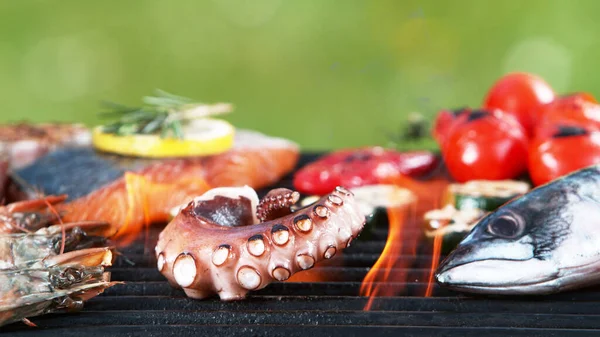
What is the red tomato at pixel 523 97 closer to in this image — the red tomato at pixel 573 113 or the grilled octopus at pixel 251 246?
the red tomato at pixel 573 113

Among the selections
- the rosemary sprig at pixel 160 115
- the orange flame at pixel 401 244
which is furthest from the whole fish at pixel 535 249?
the rosemary sprig at pixel 160 115

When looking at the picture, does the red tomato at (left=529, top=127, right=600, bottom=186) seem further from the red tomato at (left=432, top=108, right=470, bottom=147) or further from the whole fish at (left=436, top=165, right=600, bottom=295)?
the whole fish at (left=436, top=165, right=600, bottom=295)

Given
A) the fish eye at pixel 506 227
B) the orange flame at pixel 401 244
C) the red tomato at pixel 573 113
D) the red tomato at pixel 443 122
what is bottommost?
the orange flame at pixel 401 244

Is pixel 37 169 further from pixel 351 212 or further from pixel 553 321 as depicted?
pixel 553 321

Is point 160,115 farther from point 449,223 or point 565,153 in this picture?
point 565,153

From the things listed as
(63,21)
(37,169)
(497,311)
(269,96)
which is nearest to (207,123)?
(37,169)

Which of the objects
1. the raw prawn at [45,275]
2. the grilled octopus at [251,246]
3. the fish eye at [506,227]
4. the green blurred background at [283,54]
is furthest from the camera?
the green blurred background at [283,54]

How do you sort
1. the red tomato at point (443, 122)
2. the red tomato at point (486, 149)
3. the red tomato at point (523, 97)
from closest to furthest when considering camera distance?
the red tomato at point (486, 149) → the red tomato at point (443, 122) → the red tomato at point (523, 97)
